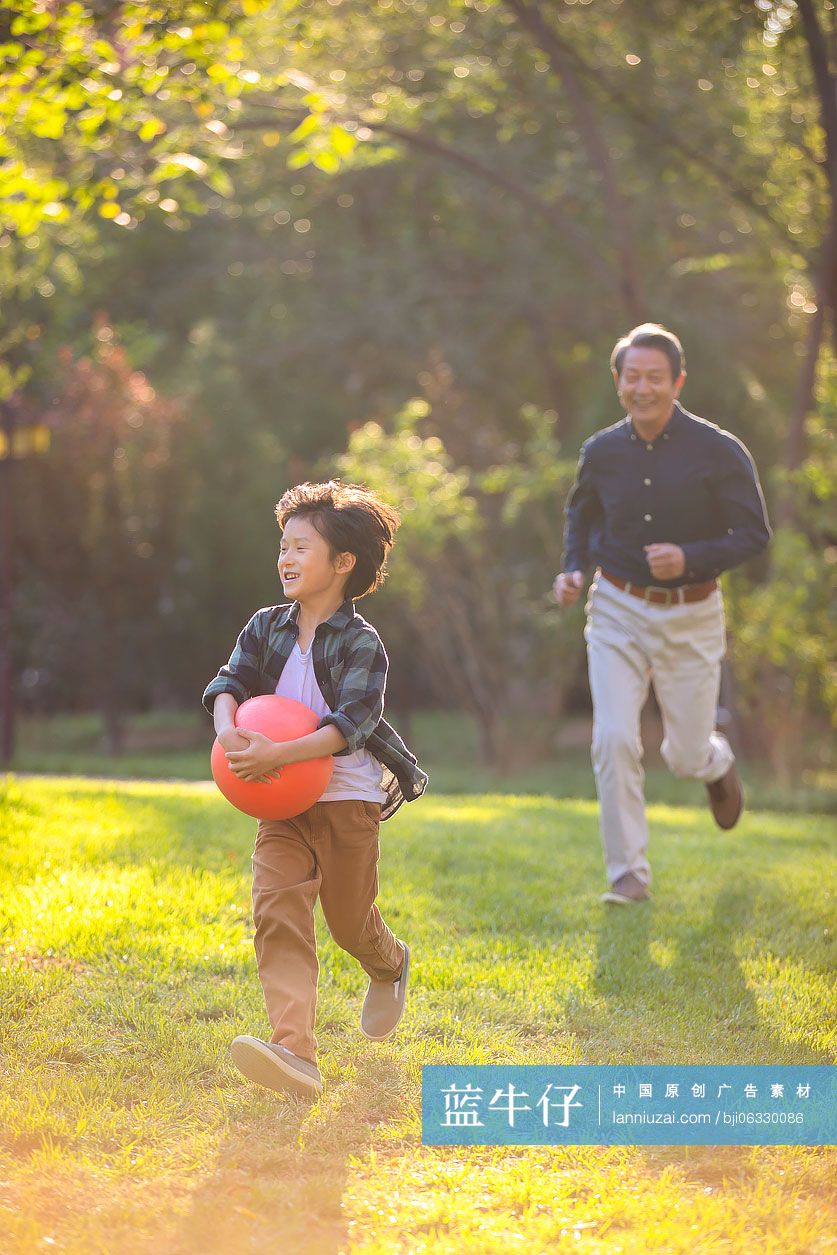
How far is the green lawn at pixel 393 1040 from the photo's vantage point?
3066 mm

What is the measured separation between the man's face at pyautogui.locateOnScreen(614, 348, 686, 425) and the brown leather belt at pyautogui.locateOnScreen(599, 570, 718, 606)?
72 centimetres

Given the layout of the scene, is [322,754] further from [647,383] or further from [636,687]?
[647,383]

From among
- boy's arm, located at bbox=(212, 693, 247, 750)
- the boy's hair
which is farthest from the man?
boy's arm, located at bbox=(212, 693, 247, 750)

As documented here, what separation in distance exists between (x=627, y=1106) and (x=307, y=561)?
174cm

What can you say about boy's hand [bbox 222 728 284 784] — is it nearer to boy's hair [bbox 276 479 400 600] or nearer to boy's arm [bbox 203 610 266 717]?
boy's arm [bbox 203 610 266 717]

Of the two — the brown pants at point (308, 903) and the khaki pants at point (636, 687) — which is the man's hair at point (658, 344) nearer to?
the khaki pants at point (636, 687)

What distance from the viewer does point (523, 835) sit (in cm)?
780

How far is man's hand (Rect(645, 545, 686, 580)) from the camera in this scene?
5.77 m

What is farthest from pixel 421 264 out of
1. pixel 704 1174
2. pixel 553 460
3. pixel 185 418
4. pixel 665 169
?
pixel 704 1174

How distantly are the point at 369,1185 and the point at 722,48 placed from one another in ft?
45.4

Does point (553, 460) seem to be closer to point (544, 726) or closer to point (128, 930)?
point (544, 726)

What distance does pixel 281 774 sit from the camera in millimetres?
3770

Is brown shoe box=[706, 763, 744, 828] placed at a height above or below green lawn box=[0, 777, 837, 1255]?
below

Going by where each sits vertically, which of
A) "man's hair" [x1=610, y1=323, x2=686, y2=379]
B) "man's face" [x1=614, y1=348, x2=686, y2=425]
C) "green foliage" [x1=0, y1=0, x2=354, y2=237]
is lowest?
"man's face" [x1=614, y1=348, x2=686, y2=425]
